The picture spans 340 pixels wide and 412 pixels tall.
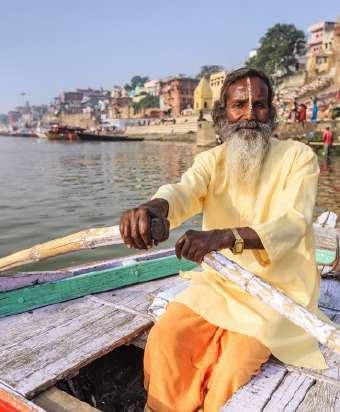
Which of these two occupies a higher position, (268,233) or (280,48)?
(280,48)

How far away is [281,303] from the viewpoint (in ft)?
5.41

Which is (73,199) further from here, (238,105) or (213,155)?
(238,105)

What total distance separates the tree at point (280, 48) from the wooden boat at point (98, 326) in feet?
208

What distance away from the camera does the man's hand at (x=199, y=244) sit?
1.81m

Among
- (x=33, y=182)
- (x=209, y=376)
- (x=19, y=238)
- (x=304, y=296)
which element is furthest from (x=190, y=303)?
(x=33, y=182)

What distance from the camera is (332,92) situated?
42562mm

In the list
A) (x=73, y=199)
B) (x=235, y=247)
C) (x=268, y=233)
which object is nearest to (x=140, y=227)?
(x=235, y=247)

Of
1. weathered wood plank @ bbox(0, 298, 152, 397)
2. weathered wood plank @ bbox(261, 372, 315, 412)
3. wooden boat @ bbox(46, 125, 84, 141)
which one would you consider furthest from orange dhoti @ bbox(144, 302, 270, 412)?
wooden boat @ bbox(46, 125, 84, 141)

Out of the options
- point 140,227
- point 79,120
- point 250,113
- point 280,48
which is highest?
point 280,48

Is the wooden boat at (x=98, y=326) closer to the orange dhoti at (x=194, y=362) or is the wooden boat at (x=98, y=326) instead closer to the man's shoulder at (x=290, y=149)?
the orange dhoti at (x=194, y=362)

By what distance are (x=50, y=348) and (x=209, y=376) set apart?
95cm

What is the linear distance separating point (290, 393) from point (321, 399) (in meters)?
0.14

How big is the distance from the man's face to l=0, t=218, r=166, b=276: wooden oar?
971 mm

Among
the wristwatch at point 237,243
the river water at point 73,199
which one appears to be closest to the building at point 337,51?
the river water at point 73,199
